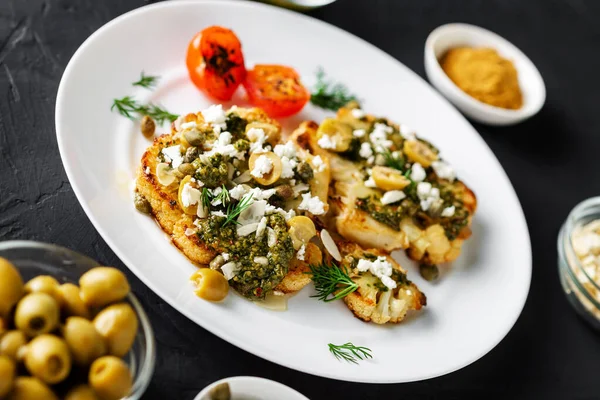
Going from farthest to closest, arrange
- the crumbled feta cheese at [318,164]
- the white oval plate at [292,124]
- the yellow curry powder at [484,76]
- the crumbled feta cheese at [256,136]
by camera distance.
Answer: the yellow curry powder at [484,76] → the crumbled feta cheese at [318,164] → the crumbled feta cheese at [256,136] → the white oval plate at [292,124]

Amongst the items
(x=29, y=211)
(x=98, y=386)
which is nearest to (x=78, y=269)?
(x=98, y=386)

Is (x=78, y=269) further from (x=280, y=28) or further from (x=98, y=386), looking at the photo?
(x=280, y=28)

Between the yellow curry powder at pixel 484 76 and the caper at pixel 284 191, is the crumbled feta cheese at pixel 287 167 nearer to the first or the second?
the caper at pixel 284 191

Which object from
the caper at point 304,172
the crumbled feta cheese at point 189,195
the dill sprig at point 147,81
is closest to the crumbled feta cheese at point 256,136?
the caper at point 304,172

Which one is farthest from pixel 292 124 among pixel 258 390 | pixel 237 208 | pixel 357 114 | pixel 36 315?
pixel 36 315

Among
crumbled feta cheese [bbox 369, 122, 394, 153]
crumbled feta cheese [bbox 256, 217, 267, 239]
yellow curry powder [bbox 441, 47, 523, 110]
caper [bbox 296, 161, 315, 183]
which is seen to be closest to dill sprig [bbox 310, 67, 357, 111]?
crumbled feta cheese [bbox 369, 122, 394, 153]
